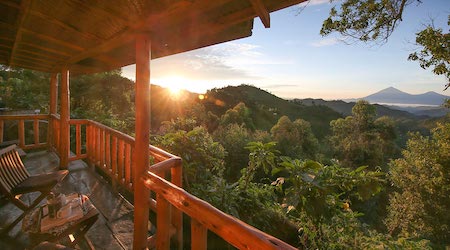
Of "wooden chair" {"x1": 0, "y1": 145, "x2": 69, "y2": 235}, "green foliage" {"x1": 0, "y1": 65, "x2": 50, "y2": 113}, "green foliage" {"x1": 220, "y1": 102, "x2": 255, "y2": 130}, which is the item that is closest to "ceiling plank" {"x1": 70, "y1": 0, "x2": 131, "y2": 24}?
"wooden chair" {"x1": 0, "y1": 145, "x2": 69, "y2": 235}

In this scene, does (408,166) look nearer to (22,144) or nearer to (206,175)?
(206,175)

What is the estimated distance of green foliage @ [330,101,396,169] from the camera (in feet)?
81.3

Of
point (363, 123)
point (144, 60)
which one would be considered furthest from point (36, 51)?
point (363, 123)

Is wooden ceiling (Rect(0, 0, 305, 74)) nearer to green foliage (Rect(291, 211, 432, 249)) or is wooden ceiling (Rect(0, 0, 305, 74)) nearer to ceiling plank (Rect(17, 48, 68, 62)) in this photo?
ceiling plank (Rect(17, 48, 68, 62))

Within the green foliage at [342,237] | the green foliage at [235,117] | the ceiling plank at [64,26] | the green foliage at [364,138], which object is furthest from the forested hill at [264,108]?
the ceiling plank at [64,26]

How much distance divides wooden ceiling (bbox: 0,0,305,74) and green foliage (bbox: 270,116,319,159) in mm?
19630

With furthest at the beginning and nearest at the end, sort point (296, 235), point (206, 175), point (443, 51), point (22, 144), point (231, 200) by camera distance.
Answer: point (443, 51) < point (22, 144) < point (296, 235) < point (206, 175) < point (231, 200)

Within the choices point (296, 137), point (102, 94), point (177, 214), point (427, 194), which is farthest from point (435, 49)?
point (296, 137)

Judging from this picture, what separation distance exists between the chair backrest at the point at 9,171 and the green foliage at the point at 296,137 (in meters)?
19.5

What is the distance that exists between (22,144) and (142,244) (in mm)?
5890

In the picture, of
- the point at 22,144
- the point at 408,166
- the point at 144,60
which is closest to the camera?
the point at 144,60

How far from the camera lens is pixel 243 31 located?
2064mm

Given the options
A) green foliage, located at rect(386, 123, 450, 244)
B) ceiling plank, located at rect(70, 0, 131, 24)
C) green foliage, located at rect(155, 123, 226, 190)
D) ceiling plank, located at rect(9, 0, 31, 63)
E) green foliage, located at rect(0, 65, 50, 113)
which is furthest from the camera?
green foliage, located at rect(386, 123, 450, 244)

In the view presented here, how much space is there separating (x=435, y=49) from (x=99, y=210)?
10187mm
